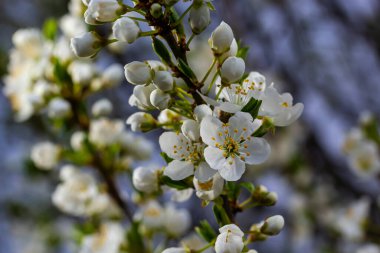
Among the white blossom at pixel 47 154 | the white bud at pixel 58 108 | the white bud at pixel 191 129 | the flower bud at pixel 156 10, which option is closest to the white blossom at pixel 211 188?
the white bud at pixel 191 129

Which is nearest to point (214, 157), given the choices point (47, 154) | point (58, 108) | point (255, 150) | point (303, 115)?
point (255, 150)

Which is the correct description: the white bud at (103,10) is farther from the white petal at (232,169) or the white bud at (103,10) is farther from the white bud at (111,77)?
the white bud at (111,77)

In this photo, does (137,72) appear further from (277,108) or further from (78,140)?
(78,140)

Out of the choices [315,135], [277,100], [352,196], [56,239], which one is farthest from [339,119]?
[277,100]

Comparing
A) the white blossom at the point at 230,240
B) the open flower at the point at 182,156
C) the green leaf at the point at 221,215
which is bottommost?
the green leaf at the point at 221,215

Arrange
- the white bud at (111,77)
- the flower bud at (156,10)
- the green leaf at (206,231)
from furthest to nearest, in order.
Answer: the white bud at (111,77)
the green leaf at (206,231)
the flower bud at (156,10)

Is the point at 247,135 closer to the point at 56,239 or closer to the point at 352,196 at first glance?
the point at 352,196
